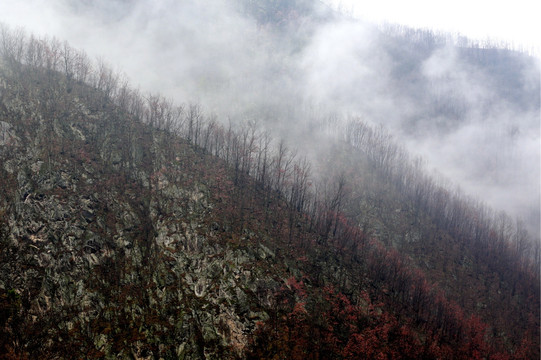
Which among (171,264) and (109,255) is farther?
(171,264)

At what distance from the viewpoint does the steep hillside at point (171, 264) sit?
40.9m

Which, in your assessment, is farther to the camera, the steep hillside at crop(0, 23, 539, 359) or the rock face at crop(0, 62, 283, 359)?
the steep hillside at crop(0, 23, 539, 359)

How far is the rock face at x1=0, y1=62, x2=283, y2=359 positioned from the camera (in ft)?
132

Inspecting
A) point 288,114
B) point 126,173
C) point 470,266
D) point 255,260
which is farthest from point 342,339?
point 288,114

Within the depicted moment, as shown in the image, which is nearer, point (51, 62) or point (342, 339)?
point (342, 339)

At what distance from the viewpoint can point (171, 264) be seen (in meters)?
47.8

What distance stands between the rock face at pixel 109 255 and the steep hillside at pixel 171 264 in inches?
8.3

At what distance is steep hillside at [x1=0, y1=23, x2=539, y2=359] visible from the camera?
4091 cm

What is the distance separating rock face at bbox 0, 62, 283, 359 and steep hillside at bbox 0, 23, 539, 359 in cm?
21

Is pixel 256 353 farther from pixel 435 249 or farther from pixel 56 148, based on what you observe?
pixel 435 249

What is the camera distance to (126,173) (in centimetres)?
6053

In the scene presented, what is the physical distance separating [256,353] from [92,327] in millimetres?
22860

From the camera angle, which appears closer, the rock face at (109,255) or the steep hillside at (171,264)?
the rock face at (109,255)

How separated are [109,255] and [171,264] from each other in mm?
10030
